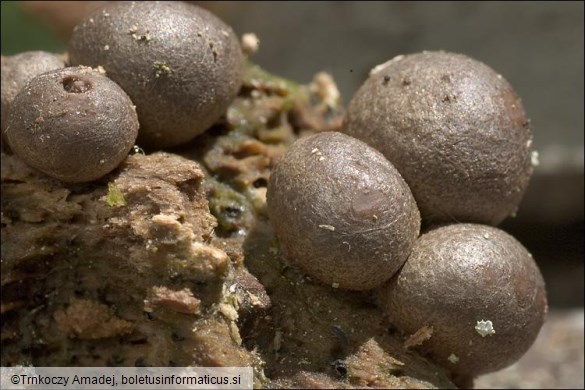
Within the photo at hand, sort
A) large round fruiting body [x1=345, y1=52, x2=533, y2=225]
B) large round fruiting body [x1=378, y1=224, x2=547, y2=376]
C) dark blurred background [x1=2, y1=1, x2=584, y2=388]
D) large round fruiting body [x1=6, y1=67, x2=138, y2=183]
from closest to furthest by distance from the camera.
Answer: large round fruiting body [x1=6, y1=67, x2=138, y2=183] → large round fruiting body [x1=378, y1=224, x2=547, y2=376] → large round fruiting body [x1=345, y1=52, x2=533, y2=225] → dark blurred background [x1=2, y1=1, x2=584, y2=388]

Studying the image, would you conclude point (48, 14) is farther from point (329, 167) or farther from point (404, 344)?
point (404, 344)

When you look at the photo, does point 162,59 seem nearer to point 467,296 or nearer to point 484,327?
point 467,296

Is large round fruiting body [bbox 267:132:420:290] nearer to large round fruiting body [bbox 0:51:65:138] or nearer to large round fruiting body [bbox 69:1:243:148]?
large round fruiting body [bbox 69:1:243:148]

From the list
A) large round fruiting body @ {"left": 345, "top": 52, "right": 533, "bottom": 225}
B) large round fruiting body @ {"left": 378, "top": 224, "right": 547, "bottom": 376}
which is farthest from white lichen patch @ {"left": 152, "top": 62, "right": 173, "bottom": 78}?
large round fruiting body @ {"left": 378, "top": 224, "right": 547, "bottom": 376}

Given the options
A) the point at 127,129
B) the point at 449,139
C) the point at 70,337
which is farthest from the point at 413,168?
the point at 70,337

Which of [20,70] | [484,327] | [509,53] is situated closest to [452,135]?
[484,327]

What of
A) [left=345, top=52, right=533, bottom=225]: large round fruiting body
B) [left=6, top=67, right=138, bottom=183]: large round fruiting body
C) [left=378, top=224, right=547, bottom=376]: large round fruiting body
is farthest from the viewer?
[left=345, top=52, right=533, bottom=225]: large round fruiting body
